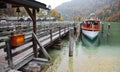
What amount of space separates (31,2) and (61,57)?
17.0 ft

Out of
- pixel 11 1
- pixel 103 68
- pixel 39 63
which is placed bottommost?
pixel 103 68

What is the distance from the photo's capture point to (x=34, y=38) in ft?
23.0

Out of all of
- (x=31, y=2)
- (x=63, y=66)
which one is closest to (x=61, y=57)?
(x=63, y=66)

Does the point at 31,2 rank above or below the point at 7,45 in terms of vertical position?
above

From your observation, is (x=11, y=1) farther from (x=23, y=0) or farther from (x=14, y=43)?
(x=14, y=43)

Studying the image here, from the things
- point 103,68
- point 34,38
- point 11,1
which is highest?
point 11,1

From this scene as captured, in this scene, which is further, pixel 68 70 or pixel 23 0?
pixel 68 70

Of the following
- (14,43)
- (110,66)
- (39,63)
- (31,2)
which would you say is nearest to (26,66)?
(39,63)

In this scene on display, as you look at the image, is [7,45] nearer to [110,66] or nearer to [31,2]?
[31,2]

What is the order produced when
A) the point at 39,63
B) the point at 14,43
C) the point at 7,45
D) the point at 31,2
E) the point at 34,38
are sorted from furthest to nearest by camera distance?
the point at 34,38, the point at 39,63, the point at 31,2, the point at 14,43, the point at 7,45

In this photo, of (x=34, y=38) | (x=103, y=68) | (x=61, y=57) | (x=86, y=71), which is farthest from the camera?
(x=61, y=57)

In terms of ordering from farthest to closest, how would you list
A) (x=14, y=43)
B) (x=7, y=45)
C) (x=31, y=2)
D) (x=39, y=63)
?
(x=39, y=63) < (x=31, y=2) < (x=14, y=43) < (x=7, y=45)

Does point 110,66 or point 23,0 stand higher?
point 23,0

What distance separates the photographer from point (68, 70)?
7879mm
